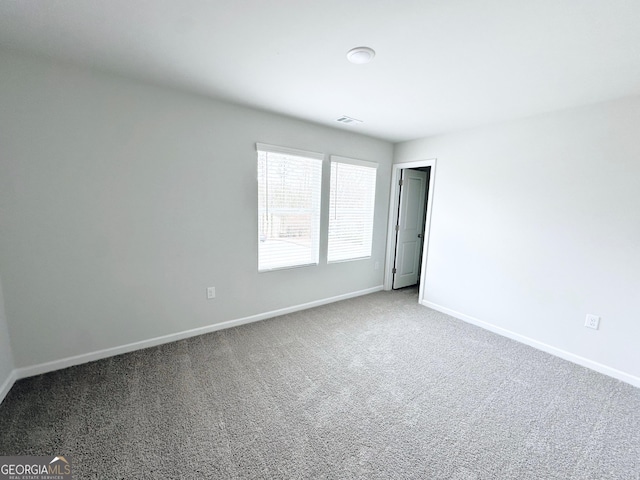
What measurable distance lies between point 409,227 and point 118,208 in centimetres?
401

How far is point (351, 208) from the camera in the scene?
3879 mm

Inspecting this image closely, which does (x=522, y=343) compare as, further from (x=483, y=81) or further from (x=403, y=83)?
(x=403, y=83)

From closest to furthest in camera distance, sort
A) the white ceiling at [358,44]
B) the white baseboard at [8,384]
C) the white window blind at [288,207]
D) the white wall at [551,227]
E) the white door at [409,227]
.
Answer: the white ceiling at [358,44] < the white baseboard at [8,384] < the white wall at [551,227] < the white window blind at [288,207] < the white door at [409,227]

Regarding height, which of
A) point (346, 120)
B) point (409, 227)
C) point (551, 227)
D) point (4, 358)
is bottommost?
point (4, 358)

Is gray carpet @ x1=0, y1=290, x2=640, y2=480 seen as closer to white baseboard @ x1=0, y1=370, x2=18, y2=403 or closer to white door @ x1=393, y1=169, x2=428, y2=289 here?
white baseboard @ x1=0, y1=370, x2=18, y2=403

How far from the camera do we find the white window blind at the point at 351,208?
367 centimetres

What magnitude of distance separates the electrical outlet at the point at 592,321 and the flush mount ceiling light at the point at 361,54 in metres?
3.07

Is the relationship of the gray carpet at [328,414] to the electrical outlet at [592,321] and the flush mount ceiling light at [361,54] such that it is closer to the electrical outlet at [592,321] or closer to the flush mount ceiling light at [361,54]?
the electrical outlet at [592,321]

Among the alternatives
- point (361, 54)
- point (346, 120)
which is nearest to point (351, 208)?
point (346, 120)

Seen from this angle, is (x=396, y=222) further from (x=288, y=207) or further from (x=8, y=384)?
(x=8, y=384)

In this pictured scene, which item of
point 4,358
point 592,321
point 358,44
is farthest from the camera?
point 592,321

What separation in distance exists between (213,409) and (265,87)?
262 cm

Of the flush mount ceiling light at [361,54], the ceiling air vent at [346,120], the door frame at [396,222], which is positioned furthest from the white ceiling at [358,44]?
the door frame at [396,222]

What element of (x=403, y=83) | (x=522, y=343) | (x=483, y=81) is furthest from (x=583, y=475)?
(x=403, y=83)
